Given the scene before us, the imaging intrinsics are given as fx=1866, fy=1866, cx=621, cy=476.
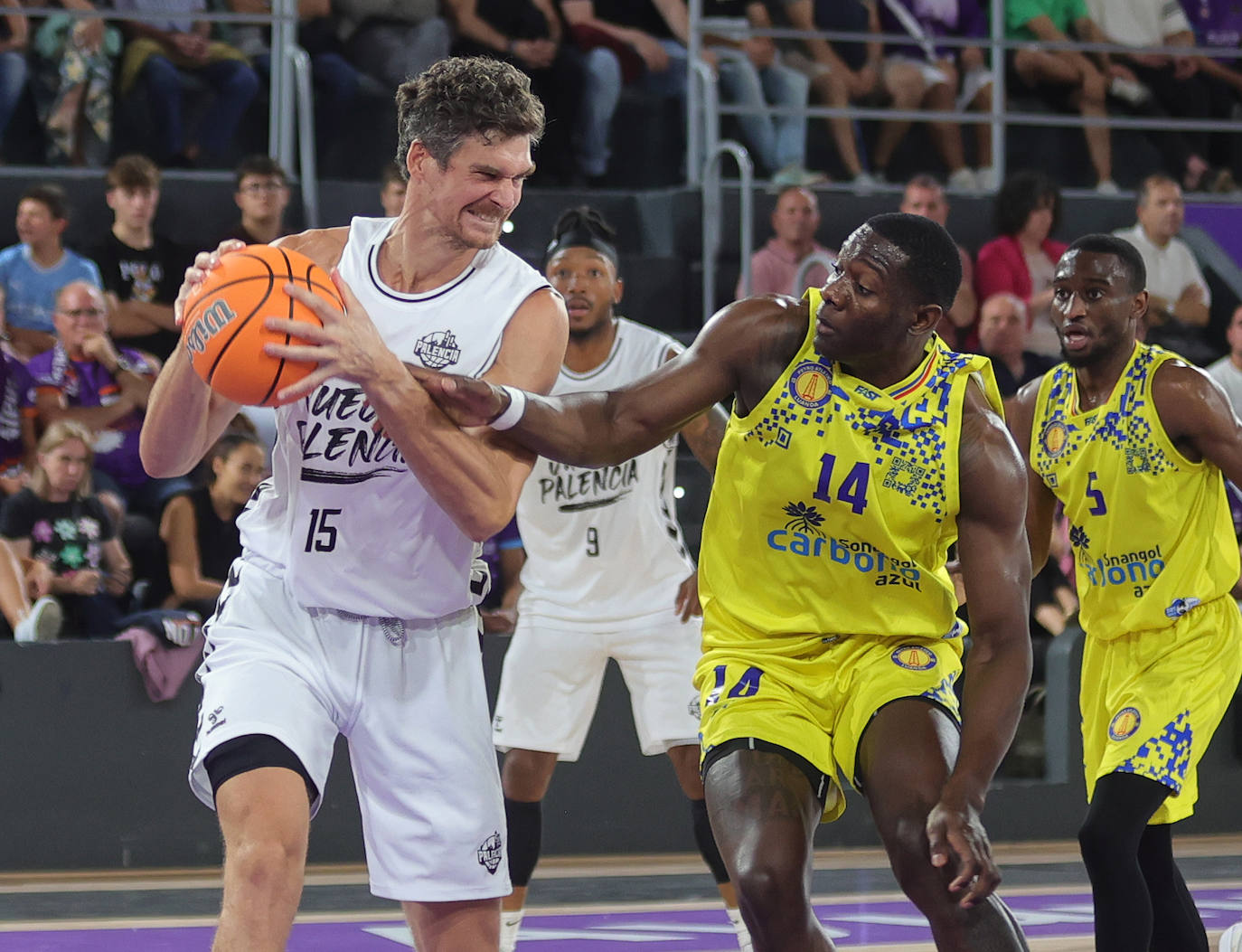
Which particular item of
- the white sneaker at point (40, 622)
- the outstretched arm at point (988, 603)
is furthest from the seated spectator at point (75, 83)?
the outstretched arm at point (988, 603)

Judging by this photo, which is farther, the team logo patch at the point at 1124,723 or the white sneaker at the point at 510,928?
the white sneaker at the point at 510,928

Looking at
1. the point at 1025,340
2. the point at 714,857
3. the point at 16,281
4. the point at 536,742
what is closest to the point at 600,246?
the point at 536,742

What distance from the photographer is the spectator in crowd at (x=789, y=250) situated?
32.1 feet

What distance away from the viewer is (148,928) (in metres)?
6.27

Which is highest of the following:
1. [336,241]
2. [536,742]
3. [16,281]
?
[336,241]

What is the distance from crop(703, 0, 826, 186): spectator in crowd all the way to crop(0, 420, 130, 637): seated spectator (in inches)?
192

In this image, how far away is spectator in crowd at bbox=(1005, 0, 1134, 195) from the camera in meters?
11.7

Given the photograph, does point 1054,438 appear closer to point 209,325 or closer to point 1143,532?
point 1143,532

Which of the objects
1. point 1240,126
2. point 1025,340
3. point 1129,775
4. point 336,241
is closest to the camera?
point 336,241

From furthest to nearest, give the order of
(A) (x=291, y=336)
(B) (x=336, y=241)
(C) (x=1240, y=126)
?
(C) (x=1240, y=126) < (B) (x=336, y=241) < (A) (x=291, y=336)

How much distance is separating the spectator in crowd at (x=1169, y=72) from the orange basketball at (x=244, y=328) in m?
9.46

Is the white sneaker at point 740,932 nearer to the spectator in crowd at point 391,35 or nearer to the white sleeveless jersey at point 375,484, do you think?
the white sleeveless jersey at point 375,484

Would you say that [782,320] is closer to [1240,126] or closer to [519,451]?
[519,451]

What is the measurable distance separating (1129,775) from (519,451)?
195cm
